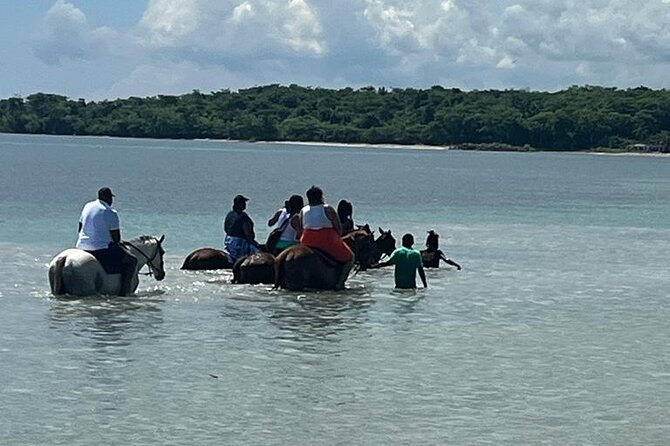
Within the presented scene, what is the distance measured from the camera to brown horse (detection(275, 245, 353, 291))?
2048 centimetres

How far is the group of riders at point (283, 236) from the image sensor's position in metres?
18.7

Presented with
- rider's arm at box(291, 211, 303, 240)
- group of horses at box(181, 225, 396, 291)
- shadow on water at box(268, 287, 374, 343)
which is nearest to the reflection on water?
shadow on water at box(268, 287, 374, 343)

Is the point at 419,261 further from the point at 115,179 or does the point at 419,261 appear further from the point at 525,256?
the point at 115,179

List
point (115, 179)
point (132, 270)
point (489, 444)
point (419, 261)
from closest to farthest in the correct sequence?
1. point (489, 444)
2. point (132, 270)
3. point (419, 261)
4. point (115, 179)

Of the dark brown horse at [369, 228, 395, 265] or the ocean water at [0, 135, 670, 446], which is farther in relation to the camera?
the dark brown horse at [369, 228, 395, 265]

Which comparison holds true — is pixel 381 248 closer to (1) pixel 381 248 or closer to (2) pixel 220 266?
(1) pixel 381 248

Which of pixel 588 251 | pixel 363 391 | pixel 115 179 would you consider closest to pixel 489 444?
pixel 363 391

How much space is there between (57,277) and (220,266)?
485 cm

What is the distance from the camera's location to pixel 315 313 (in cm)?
1869

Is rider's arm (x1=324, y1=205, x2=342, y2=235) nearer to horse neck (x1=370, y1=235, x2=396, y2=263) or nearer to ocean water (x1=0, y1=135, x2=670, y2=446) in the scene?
ocean water (x1=0, y1=135, x2=670, y2=446)

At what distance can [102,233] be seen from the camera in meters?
18.7

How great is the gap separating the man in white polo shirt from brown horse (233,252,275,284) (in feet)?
9.20

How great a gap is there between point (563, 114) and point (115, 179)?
372ft

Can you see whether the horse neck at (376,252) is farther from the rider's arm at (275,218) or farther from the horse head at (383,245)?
the rider's arm at (275,218)
